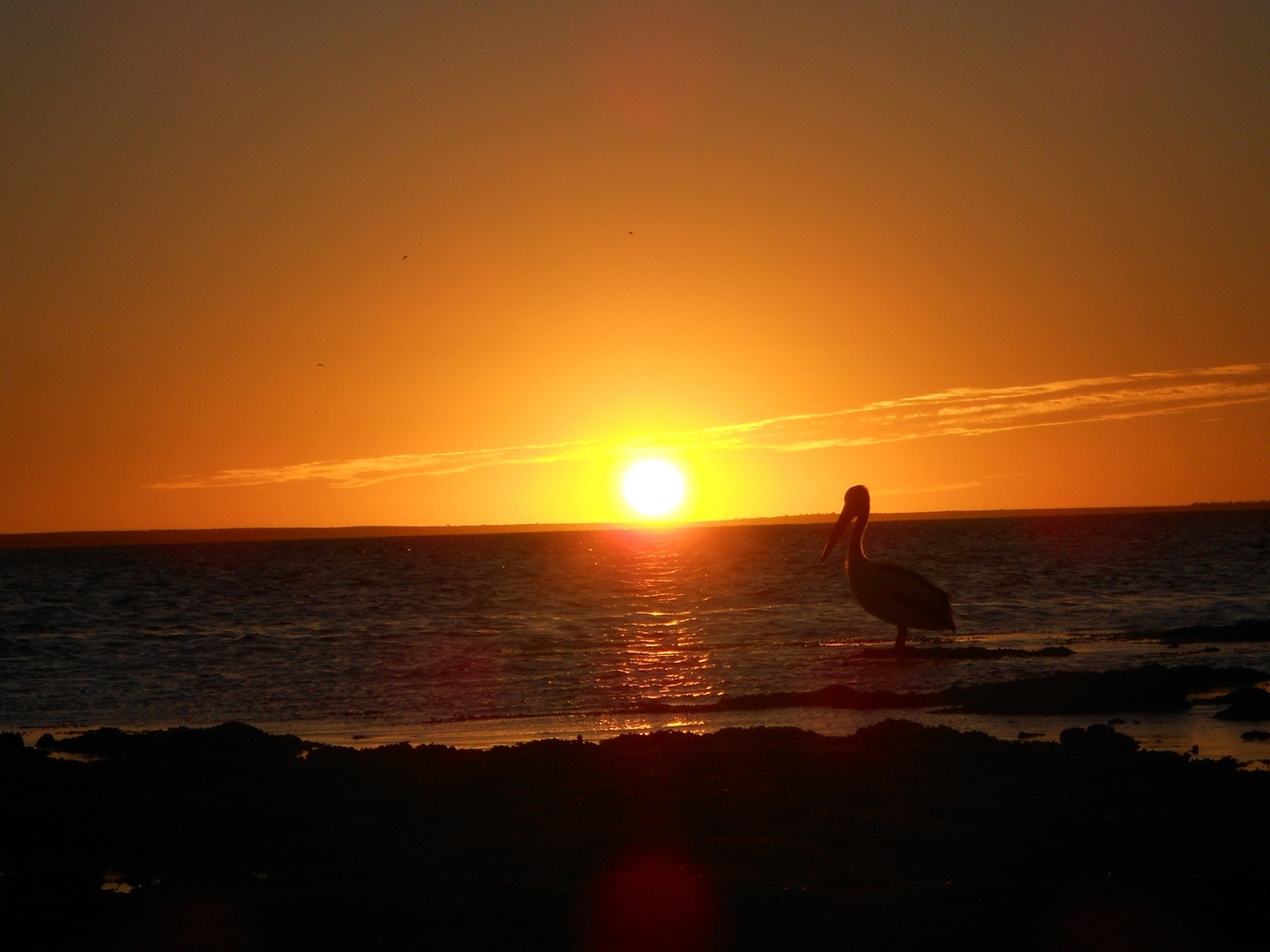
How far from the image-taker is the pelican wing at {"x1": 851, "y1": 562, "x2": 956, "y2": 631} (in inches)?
671

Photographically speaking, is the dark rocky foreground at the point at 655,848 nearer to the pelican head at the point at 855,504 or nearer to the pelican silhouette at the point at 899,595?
the pelican silhouette at the point at 899,595

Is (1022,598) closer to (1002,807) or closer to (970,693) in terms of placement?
(970,693)

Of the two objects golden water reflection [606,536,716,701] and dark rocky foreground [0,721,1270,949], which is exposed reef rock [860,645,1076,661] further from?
dark rocky foreground [0,721,1270,949]

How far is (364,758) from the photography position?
9.56 meters

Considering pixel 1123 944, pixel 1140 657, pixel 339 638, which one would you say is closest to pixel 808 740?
pixel 1123 944

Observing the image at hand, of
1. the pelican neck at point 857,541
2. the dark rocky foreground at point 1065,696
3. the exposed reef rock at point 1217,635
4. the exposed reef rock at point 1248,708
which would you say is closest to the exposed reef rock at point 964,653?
the pelican neck at point 857,541

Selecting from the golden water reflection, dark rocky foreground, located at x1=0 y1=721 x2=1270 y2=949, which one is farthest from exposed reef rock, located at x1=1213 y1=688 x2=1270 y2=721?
the golden water reflection

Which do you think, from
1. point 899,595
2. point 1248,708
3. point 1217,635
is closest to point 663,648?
point 899,595

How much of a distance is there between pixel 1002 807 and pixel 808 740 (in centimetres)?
252

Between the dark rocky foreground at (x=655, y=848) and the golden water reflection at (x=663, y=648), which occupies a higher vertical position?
the dark rocky foreground at (x=655, y=848)

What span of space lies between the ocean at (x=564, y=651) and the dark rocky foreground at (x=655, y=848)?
2621 mm

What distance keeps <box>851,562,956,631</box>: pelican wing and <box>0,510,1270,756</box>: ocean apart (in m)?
0.67

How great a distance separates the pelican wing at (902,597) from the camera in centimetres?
1705

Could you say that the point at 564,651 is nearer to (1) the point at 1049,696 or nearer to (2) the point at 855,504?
(2) the point at 855,504
